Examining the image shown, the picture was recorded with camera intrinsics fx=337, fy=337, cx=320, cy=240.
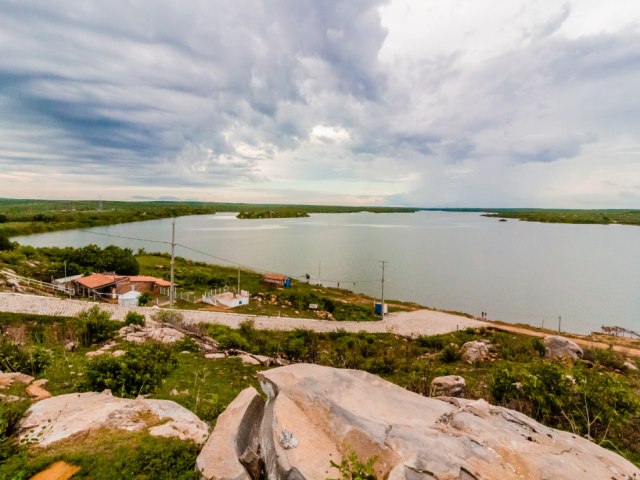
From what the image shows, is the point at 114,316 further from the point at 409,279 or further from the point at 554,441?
the point at 409,279

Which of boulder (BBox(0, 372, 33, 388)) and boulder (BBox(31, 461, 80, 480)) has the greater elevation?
boulder (BBox(31, 461, 80, 480))

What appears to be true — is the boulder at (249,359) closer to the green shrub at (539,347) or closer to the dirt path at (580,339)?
the green shrub at (539,347)

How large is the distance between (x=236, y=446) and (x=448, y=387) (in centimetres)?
843

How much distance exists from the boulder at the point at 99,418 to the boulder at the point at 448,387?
7.91 metres

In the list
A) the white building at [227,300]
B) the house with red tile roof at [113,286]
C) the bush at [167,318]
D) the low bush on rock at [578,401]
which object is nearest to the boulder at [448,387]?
the low bush on rock at [578,401]

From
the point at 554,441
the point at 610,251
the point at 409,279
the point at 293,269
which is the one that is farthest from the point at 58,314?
the point at 610,251

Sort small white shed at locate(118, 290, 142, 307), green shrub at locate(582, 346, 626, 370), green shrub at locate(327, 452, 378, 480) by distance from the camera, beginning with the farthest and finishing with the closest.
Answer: small white shed at locate(118, 290, 142, 307) → green shrub at locate(582, 346, 626, 370) → green shrub at locate(327, 452, 378, 480)

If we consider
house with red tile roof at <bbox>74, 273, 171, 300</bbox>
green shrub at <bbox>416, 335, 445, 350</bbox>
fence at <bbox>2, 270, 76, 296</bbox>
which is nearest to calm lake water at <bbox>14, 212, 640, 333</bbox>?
green shrub at <bbox>416, 335, 445, 350</bbox>

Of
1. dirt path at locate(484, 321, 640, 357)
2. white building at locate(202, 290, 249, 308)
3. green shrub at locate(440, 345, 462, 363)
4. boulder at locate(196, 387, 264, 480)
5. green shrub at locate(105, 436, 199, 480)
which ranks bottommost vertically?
dirt path at locate(484, 321, 640, 357)

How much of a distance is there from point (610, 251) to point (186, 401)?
4144 inches

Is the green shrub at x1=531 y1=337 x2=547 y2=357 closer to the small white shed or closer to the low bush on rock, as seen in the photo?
the low bush on rock

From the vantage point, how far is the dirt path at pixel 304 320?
20.5 meters

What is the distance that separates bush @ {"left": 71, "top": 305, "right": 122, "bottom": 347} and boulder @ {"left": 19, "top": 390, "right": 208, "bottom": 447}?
26.1ft

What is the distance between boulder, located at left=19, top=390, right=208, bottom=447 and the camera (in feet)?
20.8
